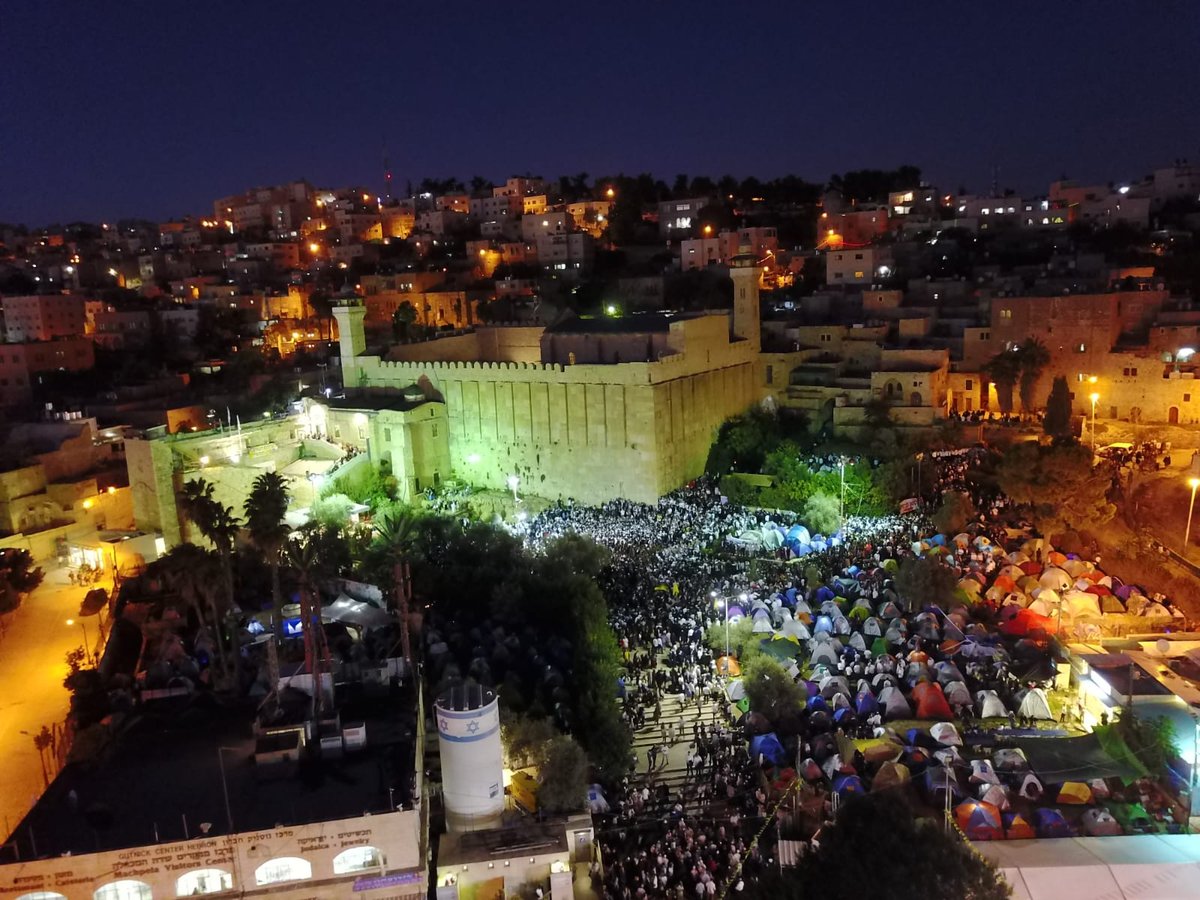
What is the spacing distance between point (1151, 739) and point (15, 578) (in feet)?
99.0

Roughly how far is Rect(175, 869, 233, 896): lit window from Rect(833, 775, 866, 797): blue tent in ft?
33.0

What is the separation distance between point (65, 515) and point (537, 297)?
2882 cm

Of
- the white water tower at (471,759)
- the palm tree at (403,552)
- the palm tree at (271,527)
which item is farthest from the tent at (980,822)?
the palm tree at (271,527)

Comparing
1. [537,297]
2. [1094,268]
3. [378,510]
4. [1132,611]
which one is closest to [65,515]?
[378,510]

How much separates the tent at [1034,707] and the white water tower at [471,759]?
35.2ft

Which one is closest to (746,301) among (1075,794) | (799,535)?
(799,535)

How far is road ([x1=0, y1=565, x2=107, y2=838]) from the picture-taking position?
18938 millimetres

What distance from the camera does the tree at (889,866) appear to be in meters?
11.6

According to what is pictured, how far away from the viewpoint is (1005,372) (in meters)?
32.5

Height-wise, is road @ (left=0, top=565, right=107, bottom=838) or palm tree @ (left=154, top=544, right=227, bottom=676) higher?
palm tree @ (left=154, top=544, right=227, bottom=676)

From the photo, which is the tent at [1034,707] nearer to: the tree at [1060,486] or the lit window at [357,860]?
the tree at [1060,486]

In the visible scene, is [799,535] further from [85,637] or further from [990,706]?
[85,637]

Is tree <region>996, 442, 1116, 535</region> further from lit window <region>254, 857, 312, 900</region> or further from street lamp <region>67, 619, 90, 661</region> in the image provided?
lit window <region>254, 857, 312, 900</region>

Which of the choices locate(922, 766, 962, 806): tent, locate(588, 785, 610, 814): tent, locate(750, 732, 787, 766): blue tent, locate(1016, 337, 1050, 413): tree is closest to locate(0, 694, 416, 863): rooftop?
locate(588, 785, 610, 814): tent
